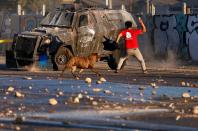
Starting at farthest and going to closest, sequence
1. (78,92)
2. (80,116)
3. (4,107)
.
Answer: (78,92)
(4,107)
(80,116)

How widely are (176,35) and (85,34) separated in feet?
32.0

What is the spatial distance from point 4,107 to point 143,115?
2710 millimetres

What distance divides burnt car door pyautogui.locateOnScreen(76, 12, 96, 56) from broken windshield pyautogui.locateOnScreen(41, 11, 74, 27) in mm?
327

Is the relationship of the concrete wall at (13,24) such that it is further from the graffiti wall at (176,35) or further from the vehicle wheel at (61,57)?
the vehicle wheel at (61,57)

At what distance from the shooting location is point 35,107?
14.1 metres

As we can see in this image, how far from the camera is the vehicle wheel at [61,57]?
26.6 m

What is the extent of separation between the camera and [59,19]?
27.6m

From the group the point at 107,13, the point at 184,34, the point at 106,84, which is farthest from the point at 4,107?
the point at 184,34

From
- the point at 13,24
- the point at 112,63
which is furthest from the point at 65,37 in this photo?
the point at 13,24

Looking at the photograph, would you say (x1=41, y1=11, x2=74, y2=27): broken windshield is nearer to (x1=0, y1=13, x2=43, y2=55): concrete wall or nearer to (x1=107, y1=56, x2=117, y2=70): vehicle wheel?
(x1=107, y1=56, x2=117, y2=70): vehicle wheel

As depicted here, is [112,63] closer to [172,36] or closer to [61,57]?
[61,57]

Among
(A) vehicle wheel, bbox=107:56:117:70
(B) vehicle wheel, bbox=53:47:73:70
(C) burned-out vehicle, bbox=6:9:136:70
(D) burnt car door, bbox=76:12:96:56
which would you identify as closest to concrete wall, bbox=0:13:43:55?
(A) vehicle wheel, bbox=107:56:117:70

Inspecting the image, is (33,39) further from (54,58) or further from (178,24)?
(178,24)

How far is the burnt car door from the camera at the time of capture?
27453 millimetres
